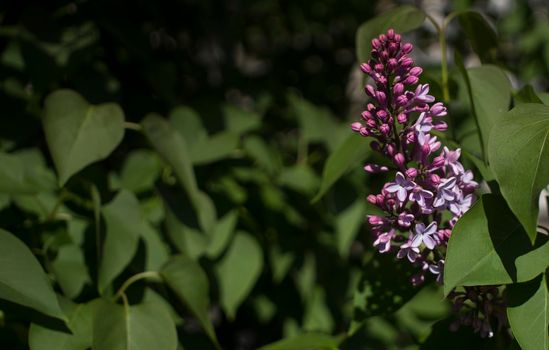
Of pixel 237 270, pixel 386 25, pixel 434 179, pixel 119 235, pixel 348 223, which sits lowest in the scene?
pixel 237 270

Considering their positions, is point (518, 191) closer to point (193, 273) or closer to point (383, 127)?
point (383, 127)

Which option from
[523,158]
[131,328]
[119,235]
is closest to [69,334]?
[131,328]

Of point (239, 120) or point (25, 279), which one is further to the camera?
point (239, 120)

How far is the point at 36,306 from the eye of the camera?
105cm

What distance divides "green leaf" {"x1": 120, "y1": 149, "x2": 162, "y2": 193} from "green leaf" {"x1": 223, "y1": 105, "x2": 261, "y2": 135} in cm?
20

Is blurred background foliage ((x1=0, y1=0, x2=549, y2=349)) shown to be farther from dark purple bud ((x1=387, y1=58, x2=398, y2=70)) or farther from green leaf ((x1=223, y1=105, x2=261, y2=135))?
dark purple bud ((x1=387, y1=58, x2=398, y2=70))

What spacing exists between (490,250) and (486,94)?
11.7 inches

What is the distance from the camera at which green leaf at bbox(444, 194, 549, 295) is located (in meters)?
0.92

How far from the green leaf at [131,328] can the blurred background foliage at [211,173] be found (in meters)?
0.09

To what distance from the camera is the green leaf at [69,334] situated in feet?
3.70

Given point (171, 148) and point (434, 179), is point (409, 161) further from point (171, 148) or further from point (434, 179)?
point (171, 148)

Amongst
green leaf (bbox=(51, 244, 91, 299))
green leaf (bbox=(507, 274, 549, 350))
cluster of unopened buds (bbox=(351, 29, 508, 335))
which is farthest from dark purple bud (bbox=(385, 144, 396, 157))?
green leaf (bbox=(51, 244, 91, 299))

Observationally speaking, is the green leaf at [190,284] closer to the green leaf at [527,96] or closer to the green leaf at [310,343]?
the green leaf at [310,343]

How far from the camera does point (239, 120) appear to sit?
1804 millimetres
